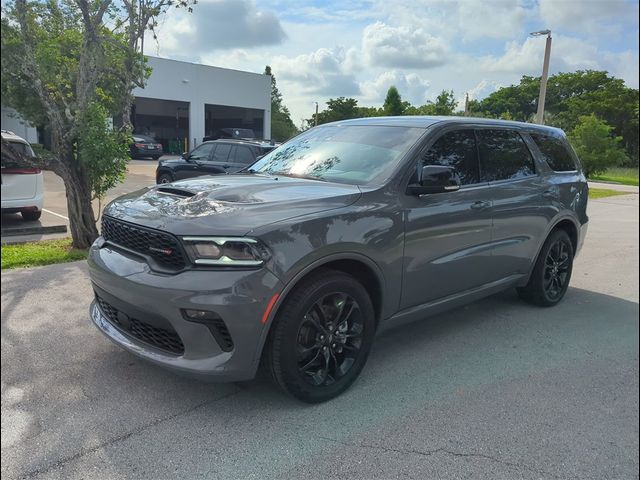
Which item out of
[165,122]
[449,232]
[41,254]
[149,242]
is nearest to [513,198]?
[449,232]

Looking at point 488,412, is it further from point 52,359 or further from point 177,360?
point 52,359

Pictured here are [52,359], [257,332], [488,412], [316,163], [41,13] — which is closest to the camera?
[257,332]

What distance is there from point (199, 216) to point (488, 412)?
2.06 meters

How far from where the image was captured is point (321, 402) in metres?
3.10

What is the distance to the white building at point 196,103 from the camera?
106 ft

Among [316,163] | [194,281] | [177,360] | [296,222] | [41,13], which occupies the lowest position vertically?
[177,360]

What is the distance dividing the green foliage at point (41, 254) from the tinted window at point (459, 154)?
4.66 m

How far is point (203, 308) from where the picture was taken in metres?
2.62

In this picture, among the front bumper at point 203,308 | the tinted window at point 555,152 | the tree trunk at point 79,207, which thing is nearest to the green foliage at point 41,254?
the tree trunk at point 79,207

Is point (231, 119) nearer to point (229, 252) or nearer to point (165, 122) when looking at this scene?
point (165, 122)

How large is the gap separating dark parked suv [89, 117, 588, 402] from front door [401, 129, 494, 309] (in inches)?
0.5

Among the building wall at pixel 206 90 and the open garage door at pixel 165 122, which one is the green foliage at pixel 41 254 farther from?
the open garage door at pixel 165 122

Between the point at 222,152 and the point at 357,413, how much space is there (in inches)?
403

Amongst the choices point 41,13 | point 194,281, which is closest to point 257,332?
point 194,281
